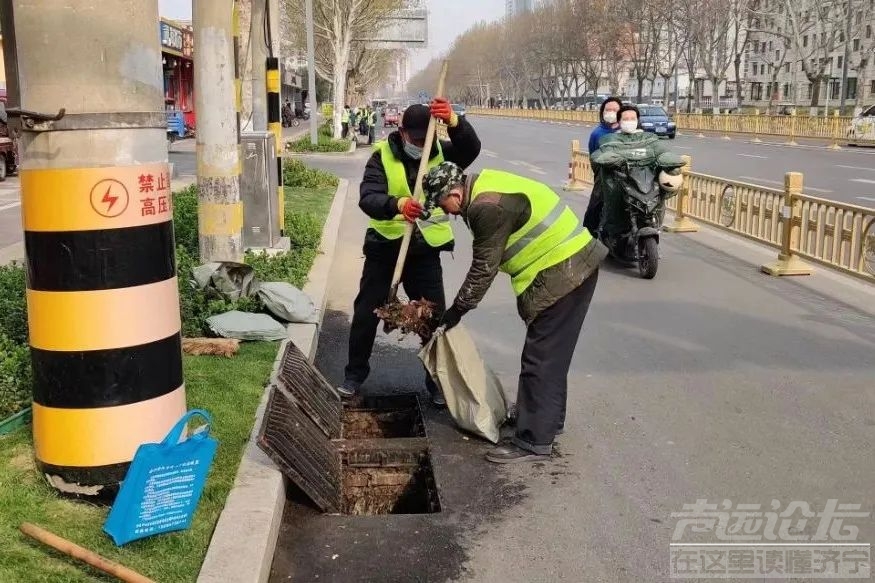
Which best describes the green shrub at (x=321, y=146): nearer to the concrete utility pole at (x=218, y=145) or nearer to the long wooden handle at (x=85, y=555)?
the concrete utility pole at (x=218, y=145)

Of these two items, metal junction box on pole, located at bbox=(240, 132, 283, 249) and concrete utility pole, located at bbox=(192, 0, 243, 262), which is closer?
concrete utility pole, located at bbox=(192, 0, 243, 262)

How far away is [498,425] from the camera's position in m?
5.11

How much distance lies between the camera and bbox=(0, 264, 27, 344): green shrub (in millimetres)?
5449

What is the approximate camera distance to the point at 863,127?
3259 centimetres

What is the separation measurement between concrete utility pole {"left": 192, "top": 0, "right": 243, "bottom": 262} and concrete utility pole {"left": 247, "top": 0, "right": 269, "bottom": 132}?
2.04 metres

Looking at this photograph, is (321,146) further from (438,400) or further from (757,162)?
(438,400)

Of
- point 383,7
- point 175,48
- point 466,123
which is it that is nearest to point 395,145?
point 466,123

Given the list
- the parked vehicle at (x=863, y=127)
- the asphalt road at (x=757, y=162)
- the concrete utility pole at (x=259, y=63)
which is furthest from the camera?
the parked vehicle at (x=863, y=127)

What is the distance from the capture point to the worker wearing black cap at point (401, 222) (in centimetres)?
517

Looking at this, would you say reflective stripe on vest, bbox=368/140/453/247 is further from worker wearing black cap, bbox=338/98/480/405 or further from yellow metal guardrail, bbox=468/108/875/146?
yellow metal guardrail, bbox=468/108/875/146

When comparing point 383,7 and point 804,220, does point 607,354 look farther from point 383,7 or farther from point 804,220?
point 383,7

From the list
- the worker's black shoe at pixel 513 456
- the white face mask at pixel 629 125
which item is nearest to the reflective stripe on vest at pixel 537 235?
the worker's black shoe at pixel 513 456

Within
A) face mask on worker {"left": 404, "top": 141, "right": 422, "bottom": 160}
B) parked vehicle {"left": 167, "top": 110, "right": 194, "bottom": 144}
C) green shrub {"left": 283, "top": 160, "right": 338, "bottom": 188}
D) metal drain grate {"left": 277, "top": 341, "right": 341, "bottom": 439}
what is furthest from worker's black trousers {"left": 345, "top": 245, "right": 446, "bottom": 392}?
parked vehicle {"left": 167, "top": 110, "right": 194, "bottom": 144}

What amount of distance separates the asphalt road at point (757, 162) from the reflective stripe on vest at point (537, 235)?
11868 mm
